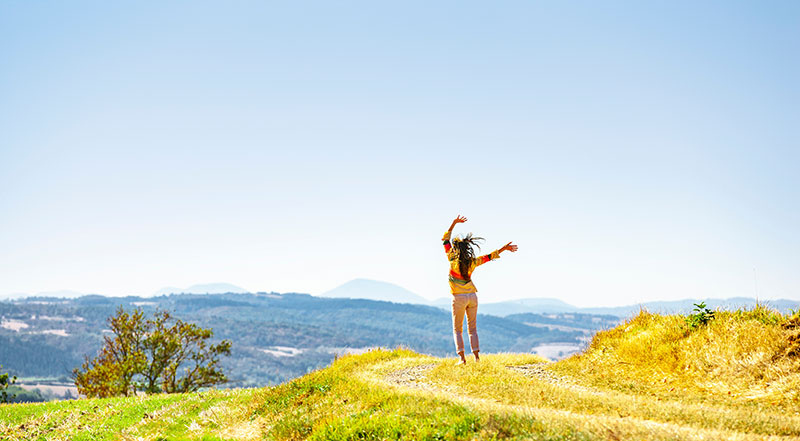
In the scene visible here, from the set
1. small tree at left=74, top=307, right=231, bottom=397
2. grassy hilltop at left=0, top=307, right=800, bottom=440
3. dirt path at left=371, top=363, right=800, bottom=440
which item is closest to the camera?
dirt path at left=371, top=363, right=800, bottom=440

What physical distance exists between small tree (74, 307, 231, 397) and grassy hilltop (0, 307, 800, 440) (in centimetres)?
2133

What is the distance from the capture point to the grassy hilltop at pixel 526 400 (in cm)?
1184

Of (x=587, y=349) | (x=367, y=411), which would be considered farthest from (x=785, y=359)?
(x=367, y=411)

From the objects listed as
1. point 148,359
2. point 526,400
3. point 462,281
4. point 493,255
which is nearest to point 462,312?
point 462,281

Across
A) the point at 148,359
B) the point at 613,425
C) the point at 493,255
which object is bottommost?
the point at 148,359

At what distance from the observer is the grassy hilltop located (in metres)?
11.8

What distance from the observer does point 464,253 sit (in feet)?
68.9

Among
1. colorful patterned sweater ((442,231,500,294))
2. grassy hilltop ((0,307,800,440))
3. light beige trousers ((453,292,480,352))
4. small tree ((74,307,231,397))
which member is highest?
colorful patterned sweater ((442,231,500,294))

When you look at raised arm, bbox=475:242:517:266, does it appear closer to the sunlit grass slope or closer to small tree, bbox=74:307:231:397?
the sunlit grass slope

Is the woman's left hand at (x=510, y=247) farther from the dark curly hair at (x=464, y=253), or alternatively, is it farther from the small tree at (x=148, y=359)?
the small tree at (x=148, y=359)

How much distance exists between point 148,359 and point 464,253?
130 ft

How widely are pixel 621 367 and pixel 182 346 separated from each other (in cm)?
4134

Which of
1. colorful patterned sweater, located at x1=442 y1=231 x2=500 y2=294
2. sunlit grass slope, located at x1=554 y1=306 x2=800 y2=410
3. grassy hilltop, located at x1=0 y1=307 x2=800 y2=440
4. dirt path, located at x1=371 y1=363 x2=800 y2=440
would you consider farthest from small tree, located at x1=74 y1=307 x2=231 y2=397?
dirt path, located at x1=371 y1=363 x2=800 y2=440

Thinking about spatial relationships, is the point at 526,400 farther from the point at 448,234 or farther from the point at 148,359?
the point at 148,359
